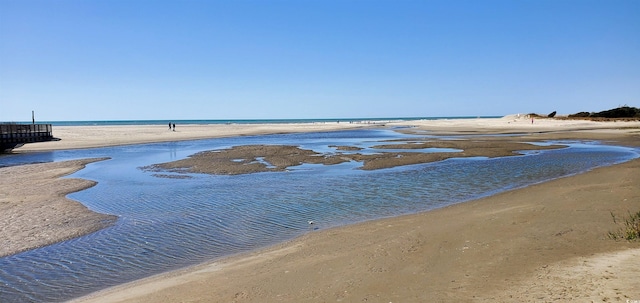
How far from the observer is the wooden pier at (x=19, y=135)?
34.2m

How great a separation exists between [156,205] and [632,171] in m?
18.4

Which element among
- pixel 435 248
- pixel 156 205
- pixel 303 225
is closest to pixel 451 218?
pixel 435 248

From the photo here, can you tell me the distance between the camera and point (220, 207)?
13.0m

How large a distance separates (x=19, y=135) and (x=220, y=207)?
32.9 metres

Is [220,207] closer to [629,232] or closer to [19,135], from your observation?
[629,232]

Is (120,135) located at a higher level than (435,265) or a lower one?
higher

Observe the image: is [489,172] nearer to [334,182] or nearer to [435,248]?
[334,182]

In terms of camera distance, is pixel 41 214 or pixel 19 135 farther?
pixel 19 135

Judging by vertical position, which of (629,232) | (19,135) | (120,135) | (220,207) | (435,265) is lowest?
(220,207)

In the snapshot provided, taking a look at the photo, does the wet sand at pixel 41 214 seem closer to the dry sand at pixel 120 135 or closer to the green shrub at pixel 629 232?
the green shrub at pixel 629 232

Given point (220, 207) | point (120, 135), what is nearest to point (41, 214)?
point (220, 207)

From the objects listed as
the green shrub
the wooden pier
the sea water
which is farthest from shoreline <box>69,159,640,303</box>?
the wooden pier

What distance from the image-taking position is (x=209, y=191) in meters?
15.9

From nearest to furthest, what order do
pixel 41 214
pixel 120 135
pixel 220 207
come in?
pixel 41 214 → pixel 220 207 → pixel 120 135
